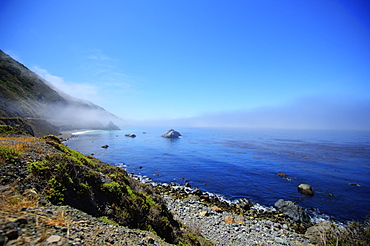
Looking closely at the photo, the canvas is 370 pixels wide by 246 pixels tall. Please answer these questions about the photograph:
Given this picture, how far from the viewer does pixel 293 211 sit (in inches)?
669

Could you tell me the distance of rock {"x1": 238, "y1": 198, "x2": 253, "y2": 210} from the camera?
18609 mm

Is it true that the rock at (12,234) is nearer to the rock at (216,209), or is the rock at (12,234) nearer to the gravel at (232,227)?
the gravel at (232,227)

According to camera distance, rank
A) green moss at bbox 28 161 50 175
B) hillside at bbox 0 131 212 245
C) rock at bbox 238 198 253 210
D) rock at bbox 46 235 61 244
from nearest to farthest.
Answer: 1. rock at bbox 46 235 61 244
2. hillside at bbox 0 131 212 245
3. green moss at bbox 28 161 50 175
4. rock at bbox 238 198 253 210

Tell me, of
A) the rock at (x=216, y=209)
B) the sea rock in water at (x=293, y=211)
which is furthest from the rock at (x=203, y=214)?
the sea rock in water at (x=293, y=211)

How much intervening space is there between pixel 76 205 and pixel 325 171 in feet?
150

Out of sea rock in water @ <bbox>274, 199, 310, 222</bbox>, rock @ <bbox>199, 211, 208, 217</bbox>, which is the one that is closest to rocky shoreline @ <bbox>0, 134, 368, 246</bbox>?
rock @ <bbox>199, 211, 208, 217</bbox>

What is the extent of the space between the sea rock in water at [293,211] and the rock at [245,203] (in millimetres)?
3246

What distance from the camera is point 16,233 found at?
102 inches

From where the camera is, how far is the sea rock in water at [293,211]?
16.4 meters

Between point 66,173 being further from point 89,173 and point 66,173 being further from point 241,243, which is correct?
point 241,243

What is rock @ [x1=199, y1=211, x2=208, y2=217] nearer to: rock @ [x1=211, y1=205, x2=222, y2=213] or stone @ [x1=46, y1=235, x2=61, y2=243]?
rock @ [x1=211, y1=205, x2=222, y2=213]

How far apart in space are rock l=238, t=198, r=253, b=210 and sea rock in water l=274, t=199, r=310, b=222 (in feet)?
10.6

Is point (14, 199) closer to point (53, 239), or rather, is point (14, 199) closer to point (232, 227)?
point (53, 239)

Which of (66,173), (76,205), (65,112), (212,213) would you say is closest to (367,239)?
(212,213)
